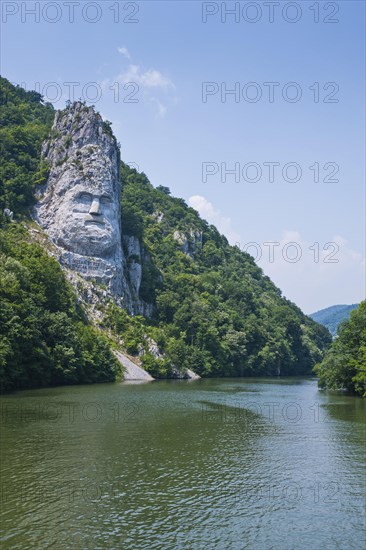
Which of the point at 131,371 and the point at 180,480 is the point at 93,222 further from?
the point at 180,480

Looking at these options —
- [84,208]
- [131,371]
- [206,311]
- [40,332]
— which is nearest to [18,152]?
[84,208]

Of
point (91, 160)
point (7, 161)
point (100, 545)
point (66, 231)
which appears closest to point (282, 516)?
point (100, 545)

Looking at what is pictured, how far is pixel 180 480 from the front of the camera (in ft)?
76.6

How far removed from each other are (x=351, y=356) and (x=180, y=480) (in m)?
46.3

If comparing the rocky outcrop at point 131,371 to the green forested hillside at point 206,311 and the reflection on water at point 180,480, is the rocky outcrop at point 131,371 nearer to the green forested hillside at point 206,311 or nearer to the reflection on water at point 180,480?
the green forested hillside at point 206,311

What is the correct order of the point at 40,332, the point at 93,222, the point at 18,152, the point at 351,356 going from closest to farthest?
the point at 351,356 < the point at 40,332 < the point at 93,222 < the point at 18,152

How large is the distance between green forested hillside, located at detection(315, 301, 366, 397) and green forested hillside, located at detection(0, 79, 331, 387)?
38.2 meters

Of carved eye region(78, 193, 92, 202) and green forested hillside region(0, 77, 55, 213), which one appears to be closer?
green forested hillside region(0, 77, 55, 213)

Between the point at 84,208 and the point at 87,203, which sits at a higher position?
the point at 87,203

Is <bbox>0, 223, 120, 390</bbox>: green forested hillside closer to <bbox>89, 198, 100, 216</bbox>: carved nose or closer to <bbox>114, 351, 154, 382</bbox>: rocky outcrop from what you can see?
<bbox>114, 351, 154, 382</bbox>: rocky outcrop

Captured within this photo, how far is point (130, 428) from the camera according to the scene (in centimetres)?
3597

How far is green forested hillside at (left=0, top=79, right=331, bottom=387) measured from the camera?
6788cm

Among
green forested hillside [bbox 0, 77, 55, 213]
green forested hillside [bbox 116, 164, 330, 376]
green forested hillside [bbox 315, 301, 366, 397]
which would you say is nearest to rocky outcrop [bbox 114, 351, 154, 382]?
green forested hillside [bbox 116, 164, 330, 376]

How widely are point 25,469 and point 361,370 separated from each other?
48.3 m
